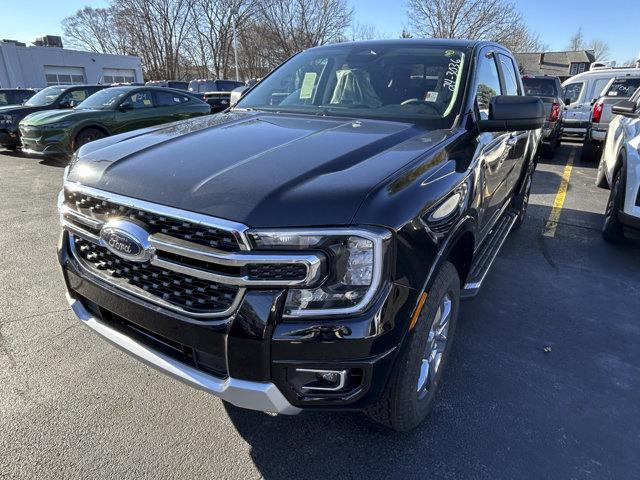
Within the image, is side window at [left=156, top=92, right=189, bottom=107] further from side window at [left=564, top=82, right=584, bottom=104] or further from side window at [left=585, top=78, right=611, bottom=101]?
side window at [left=585, top=78, right=611, bottom=101]

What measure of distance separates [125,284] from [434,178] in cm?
145

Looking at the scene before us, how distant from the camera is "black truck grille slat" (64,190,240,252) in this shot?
61.7 inches

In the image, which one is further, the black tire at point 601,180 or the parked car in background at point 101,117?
the parked car in background at point 101,117

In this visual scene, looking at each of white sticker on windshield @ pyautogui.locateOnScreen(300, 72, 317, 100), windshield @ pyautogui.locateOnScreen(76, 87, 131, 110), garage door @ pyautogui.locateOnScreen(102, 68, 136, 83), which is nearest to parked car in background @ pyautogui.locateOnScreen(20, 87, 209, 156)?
windshield @ pyautogui.locateOnScreen(76, 87, 131, 110)

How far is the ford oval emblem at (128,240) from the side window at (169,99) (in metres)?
9.62

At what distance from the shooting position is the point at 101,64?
1497 inches

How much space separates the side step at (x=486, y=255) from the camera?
267 cm

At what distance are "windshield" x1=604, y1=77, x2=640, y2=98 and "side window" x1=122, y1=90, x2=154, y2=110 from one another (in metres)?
10.4

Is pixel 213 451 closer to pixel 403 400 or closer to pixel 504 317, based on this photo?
pixel 403 400

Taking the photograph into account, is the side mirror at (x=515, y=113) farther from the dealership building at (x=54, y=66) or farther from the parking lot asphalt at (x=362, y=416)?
the dealership building at (x=54, y=66)

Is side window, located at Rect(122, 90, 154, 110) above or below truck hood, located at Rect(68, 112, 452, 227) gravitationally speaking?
below

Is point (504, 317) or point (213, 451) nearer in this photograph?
point (213, 451)

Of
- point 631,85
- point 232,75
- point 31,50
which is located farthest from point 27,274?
point 232,75

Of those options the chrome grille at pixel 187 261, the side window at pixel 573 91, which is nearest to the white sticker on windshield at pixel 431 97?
the chrome grille at pixel 187 261
